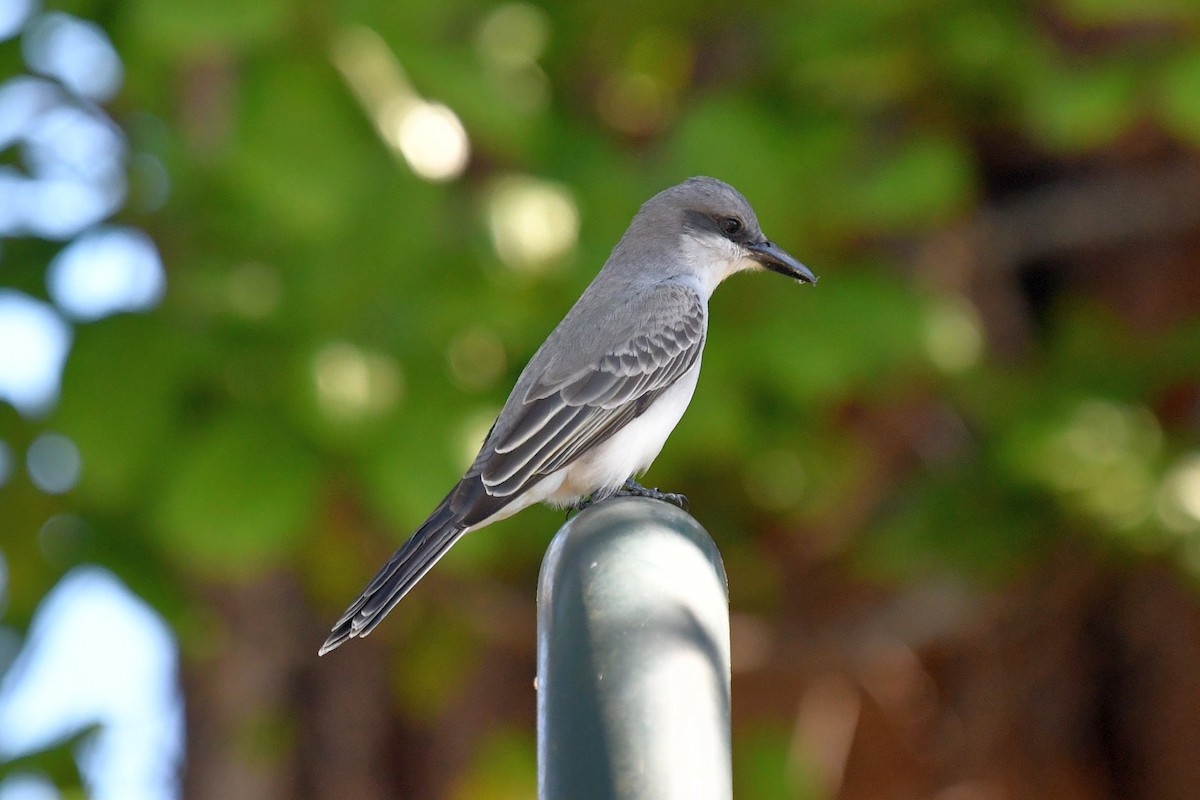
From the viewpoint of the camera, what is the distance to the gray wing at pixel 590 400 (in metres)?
4.12

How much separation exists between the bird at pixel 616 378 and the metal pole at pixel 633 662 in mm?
965

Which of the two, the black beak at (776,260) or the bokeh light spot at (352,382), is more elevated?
the black beak at (776,260)

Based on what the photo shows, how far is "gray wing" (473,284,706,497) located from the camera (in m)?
4.12

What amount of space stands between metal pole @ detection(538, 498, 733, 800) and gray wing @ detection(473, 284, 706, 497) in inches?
48.7

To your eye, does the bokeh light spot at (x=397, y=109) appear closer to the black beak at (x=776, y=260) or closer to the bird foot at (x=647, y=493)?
the black beak at (x=776, y=260)

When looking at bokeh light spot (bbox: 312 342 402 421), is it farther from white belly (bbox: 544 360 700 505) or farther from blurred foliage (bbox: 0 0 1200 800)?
white belly (bbox: 544 360 700 505)

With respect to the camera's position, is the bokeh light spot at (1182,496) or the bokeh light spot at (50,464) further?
the bokeh light spot at (50,464)

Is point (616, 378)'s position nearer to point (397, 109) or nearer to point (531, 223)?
point (531, 223)

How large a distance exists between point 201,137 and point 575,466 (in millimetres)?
2264

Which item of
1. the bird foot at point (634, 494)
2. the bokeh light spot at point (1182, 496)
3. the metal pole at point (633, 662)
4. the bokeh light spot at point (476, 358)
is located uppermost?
the metal pole at point (633, 662)

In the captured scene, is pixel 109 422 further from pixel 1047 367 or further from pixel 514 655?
pixel 1047 367

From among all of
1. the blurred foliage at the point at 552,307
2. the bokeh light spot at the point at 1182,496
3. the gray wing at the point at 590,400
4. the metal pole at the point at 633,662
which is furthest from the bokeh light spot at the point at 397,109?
the bokeh light spot at the point at 1182,496

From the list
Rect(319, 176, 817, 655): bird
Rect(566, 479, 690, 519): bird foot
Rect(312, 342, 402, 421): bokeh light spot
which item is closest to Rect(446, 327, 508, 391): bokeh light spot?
Rect(312, 342, 402, 421): bokeh light spot

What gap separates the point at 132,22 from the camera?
506cm
